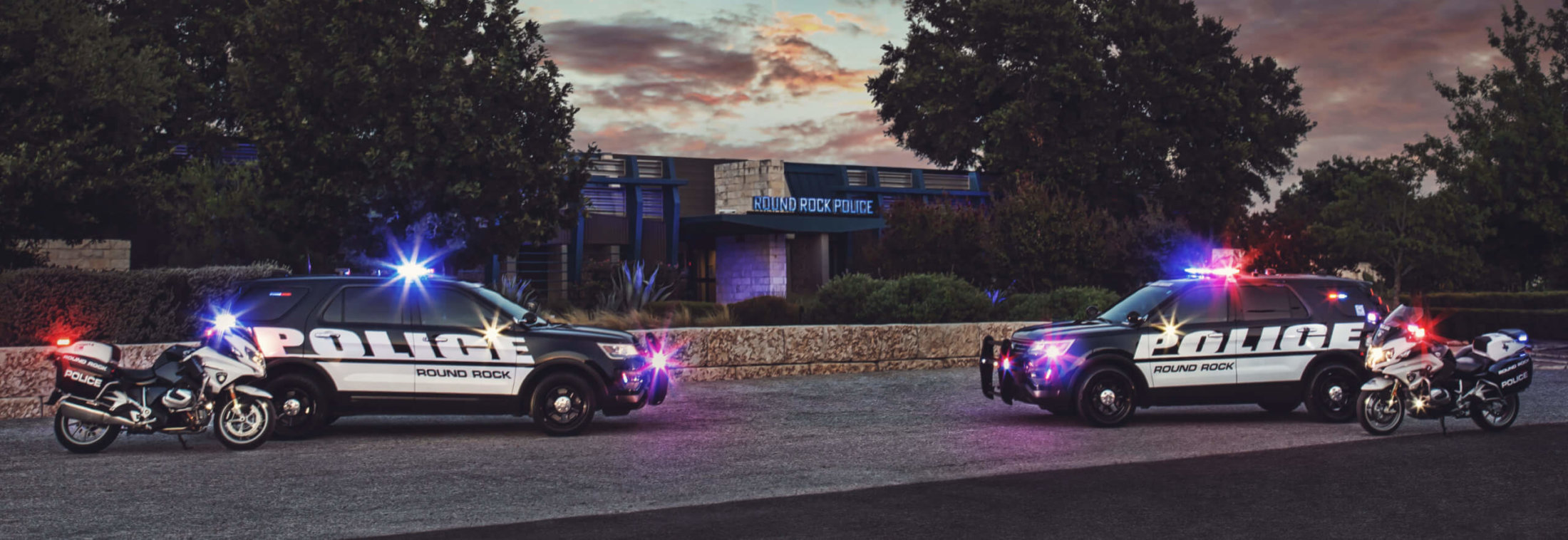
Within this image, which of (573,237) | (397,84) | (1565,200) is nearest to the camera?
(397,84)

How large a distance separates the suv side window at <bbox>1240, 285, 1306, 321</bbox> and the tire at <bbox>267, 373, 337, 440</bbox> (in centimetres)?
935

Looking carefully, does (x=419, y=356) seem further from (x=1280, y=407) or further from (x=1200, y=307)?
(x=1280, y=407)

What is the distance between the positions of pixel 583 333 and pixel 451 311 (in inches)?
51.9

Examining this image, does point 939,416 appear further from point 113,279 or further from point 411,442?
point 113,279

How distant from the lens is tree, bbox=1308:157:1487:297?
45062 mm

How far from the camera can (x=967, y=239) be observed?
2938 centimetres

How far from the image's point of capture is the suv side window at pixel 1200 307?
13.6 m

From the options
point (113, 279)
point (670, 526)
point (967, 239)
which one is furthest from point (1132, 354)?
point (967, 239)

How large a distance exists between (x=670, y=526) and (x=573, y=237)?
35.2m

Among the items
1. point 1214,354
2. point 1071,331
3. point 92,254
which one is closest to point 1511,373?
point 1214,354

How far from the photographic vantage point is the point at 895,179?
5281 centimetres

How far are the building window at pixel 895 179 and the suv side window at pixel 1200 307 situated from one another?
1505 inches

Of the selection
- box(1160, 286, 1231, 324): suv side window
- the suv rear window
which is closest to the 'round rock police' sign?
box(1160, 286, 1231, 324): suv side window

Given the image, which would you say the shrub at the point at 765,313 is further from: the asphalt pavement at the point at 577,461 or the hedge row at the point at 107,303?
the hedge row at the point at 107,303
